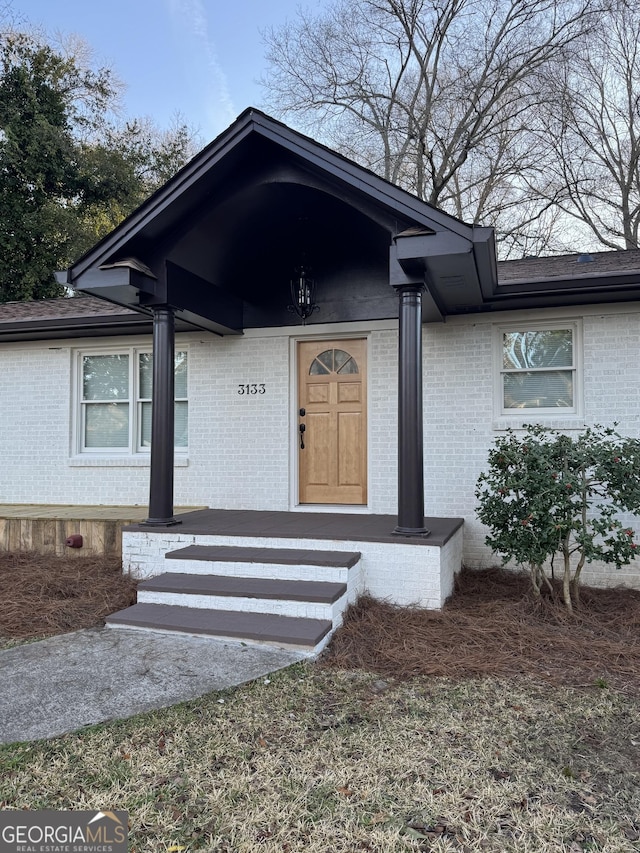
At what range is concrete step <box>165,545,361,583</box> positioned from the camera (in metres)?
4.55

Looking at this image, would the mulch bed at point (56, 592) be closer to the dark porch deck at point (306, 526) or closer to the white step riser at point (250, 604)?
the white step riser at point (250, 604)

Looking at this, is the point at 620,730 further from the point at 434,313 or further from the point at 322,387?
the point at 322,387

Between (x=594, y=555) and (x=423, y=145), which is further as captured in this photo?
(x=423, y=145)

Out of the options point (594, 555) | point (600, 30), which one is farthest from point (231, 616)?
point (600, 30)

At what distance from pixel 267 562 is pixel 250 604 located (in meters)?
0.42

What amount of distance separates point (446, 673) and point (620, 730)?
990 mm

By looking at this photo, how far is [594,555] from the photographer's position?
4.64 metres

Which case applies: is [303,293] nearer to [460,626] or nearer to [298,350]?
[298,350]

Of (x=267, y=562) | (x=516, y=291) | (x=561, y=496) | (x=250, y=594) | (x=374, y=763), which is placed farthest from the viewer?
(x=516, y=291)

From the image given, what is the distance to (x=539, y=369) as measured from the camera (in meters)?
6.22

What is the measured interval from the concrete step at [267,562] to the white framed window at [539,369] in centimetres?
268

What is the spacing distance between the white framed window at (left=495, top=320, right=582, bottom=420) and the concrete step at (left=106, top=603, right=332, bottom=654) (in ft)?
11.1

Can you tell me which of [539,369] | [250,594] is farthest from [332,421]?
[250,594]

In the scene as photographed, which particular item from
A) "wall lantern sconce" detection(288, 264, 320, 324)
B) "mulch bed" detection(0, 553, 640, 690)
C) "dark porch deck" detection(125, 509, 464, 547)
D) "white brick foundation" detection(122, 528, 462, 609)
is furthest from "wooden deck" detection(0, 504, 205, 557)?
"wall lantern sconce" detection(288, 264, 320, 324)
